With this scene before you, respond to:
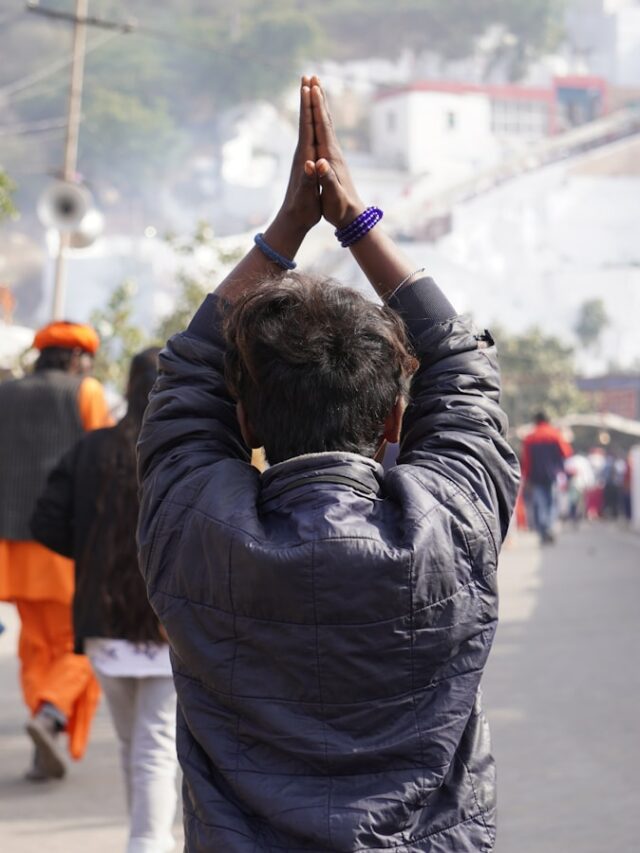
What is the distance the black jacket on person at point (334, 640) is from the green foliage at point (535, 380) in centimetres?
6143

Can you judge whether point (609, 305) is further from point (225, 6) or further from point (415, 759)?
point (415, 759)

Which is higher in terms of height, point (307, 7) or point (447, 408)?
point (307, 7)

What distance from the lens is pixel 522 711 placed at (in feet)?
25.1

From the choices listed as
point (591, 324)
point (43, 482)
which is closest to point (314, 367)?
point (43, 482)

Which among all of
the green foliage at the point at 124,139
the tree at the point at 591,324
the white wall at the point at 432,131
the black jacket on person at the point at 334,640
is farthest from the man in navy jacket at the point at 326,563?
the green foliage at the point at 124,139

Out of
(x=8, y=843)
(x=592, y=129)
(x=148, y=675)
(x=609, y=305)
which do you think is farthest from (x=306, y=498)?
(x=592, y=129)

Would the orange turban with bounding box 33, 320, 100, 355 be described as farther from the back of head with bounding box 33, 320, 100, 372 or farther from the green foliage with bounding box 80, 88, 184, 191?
the green foliage with bounding box 80, 88, 184, 191

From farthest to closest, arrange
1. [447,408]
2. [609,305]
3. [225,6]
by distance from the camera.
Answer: [225,6]
[609,305]
[447,408]

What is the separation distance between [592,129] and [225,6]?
2028 inches

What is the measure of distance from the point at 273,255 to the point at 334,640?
604 mm

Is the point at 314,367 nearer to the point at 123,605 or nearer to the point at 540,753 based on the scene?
the point at 123,605

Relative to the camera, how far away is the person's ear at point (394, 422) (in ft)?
7.16

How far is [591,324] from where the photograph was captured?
357 ft

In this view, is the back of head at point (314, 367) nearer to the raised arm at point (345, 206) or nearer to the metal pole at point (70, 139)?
the raised arm at point (345, 206)
